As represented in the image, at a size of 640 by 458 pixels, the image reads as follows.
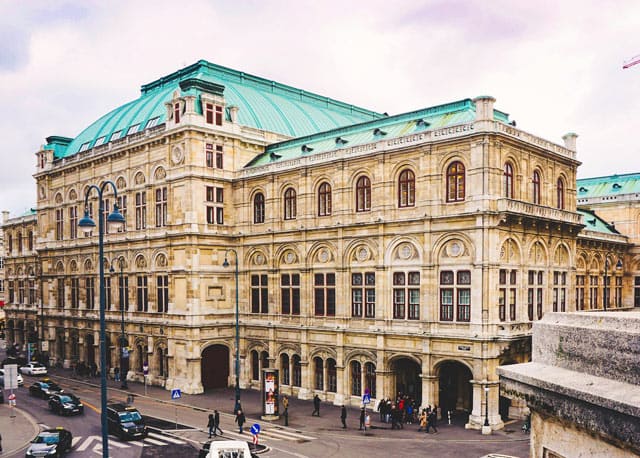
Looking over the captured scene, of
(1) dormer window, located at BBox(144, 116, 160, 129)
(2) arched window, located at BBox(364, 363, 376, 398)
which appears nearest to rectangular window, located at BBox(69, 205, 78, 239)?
(1) dormer window, located at BBox(144, 116, 160, 129)

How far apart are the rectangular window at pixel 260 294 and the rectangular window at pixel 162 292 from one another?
7679 millimetres

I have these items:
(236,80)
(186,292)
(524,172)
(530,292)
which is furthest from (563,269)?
(236,80)

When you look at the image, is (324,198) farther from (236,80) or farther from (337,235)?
(236,80)

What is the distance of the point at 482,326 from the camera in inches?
1436

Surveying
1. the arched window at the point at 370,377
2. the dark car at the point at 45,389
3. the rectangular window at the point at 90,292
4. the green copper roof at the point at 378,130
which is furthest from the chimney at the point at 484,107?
the rectangular window at the point at 90,292

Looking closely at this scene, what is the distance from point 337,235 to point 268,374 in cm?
1153

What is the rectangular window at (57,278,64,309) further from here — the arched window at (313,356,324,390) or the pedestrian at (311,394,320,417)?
the pedestrian at (311,394,320,417)

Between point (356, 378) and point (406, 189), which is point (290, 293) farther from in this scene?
point (406, 189)

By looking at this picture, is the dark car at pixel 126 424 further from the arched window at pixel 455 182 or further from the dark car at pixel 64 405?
the arched window at pixel 455 182

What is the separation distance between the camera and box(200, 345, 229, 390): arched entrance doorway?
1994 inches

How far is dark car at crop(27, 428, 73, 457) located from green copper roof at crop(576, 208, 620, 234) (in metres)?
49.5

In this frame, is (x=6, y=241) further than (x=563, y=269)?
Yes

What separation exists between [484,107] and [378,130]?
1004cm

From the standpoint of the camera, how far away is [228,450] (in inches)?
1029
